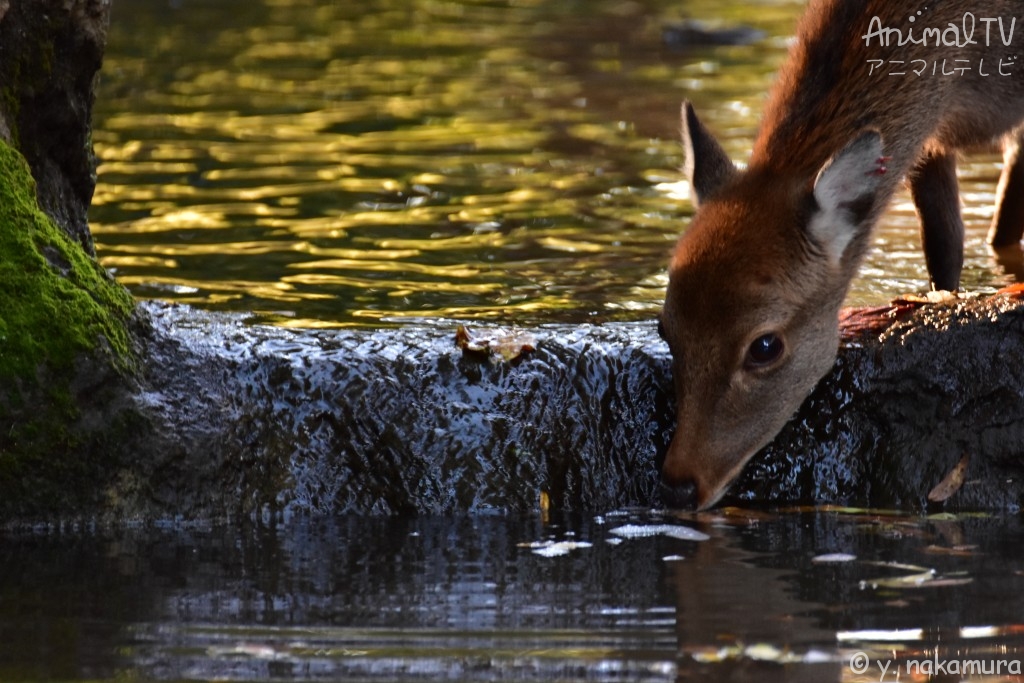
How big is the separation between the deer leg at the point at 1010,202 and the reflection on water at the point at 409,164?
452 mm

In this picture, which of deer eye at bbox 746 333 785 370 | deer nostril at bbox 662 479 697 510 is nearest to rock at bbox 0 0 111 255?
deer nostril at bbox 662 479 697 510

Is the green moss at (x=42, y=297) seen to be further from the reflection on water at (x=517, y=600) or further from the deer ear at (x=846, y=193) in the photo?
the deer ear at (x=846, y=193)

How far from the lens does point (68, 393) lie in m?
6.83

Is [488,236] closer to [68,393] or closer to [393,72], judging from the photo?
[68,393]

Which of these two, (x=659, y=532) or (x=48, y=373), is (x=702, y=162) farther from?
(x=48, y=373)

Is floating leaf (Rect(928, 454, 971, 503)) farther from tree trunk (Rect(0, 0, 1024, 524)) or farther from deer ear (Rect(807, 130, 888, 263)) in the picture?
deer ear (Rect(807, 130, 888, 263))

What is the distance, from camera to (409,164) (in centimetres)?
1438

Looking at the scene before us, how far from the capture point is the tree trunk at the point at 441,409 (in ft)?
23.3

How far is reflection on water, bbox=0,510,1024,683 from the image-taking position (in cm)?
530

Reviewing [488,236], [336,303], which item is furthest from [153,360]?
[488,236]

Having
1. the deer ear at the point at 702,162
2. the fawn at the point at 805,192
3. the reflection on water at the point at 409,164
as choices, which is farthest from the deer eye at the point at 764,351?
the reflection on water at the point at 409,164

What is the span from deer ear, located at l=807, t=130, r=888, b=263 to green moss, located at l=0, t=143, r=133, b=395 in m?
3.22

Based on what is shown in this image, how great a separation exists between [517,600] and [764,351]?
1.88 m

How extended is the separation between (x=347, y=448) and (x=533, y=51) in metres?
15.5
